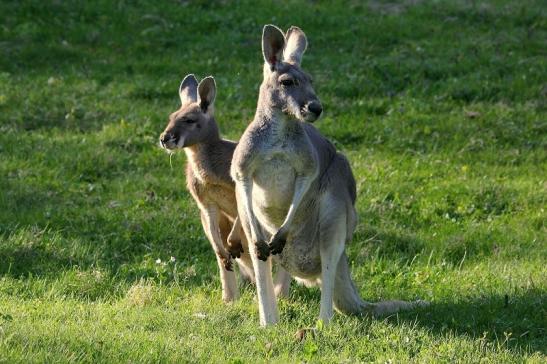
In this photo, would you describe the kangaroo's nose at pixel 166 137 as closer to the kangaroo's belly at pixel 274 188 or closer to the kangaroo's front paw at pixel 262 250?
the kangaroo's belly at pixel 274 188

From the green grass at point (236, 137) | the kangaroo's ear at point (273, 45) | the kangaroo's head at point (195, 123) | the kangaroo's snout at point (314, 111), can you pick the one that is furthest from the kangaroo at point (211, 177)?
the kangaroo's snout at point (314, 111)

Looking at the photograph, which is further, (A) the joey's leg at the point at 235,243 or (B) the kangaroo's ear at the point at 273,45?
(A) the joey's leg at the point at 235,243

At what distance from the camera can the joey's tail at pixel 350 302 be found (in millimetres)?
6754

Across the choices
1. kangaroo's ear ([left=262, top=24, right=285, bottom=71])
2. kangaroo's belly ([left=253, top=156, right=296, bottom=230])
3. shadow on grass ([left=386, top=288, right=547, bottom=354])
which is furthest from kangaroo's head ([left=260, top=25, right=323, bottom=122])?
shadow on grass ([left=386, top=288, right=547, bottom=354])

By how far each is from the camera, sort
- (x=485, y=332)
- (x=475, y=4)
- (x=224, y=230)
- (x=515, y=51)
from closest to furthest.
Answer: (x=485, y=332)
(x=224, y=230)
(x=515, y=51)
(x=475, y=4)

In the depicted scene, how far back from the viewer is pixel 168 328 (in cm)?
622

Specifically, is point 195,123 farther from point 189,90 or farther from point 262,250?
point 262,250

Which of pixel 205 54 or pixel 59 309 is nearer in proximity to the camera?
pixel 59 309

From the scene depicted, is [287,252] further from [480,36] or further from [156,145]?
[480,36]

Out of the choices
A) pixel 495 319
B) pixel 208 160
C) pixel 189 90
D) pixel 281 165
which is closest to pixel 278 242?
pixel 281 165

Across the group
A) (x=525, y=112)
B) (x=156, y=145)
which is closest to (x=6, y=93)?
(x=156, y=145)

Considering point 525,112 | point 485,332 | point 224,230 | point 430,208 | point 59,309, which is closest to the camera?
point 485,332

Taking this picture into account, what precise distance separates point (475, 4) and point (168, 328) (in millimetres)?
10442

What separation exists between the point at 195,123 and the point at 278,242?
1.59 m
